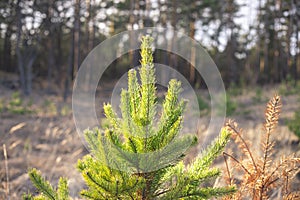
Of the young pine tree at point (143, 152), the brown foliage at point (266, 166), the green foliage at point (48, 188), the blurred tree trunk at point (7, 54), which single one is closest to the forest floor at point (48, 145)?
the brown foliage at point (266, 166)

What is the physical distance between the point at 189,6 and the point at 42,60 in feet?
40.1

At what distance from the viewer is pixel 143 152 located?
118cm

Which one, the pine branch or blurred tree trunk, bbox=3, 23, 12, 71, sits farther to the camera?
blurred tree trunk, bbox=3, 23, 12, 71

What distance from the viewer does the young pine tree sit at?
1.11 metres

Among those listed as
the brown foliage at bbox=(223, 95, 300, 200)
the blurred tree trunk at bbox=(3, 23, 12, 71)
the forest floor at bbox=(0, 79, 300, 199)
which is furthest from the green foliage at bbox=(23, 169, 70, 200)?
the blurred tree trunk at bbox=(3, 23, 12, 71)

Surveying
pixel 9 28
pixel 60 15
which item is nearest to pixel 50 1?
pixel 60 15

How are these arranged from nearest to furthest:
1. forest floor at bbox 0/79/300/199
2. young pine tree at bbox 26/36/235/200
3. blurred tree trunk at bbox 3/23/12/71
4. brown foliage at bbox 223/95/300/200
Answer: young pine tree at bbox 26/36/235/200 < brown foliage at bbox 223/95/300/200 < forest floor at bbox 0/79/300/199 < blurred tree trunk at bbox 3/23/12/71

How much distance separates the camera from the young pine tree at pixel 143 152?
3.63 feet

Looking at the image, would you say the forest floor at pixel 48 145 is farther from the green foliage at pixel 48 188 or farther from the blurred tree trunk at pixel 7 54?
the blurred tree trunk at pixel 7 54

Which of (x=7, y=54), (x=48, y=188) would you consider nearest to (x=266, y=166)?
(x=48, y=188)

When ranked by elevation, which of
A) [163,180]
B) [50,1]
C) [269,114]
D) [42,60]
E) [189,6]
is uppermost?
[189,6]

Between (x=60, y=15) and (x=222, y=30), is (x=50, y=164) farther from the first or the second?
(x=222, y=30)

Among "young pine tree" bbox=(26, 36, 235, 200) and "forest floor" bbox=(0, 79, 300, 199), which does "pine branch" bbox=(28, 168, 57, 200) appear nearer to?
"young pine tree" bbox=(26, 36, 235, 200)

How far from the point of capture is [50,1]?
1803 centimetres
